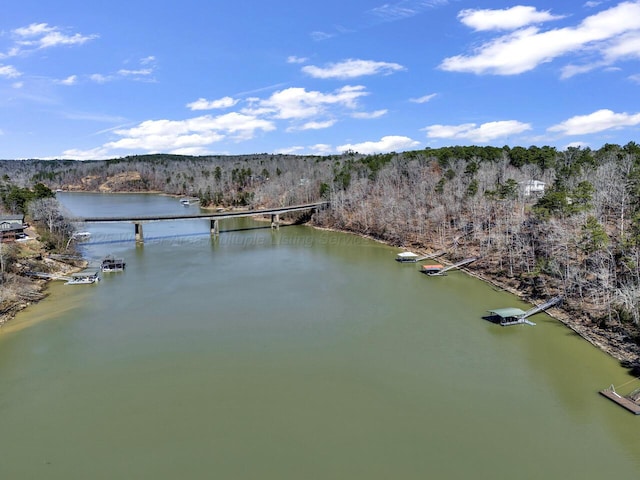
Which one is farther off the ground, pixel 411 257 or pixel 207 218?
pixel 207 218

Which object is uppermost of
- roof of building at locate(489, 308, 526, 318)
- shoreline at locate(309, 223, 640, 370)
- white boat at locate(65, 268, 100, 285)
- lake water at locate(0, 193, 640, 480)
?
white boat at locate(65, 268, 100, 285)

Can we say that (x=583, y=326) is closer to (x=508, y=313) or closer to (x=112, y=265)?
(x=508, y=313)

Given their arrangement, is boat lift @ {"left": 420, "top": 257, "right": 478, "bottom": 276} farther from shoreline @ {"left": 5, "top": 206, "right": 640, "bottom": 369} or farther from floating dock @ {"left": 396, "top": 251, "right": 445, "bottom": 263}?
floating dock @ {"left": 396, "top": 251, "right": 445, "bottom": 263}

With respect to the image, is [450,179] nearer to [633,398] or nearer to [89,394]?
[633,398]

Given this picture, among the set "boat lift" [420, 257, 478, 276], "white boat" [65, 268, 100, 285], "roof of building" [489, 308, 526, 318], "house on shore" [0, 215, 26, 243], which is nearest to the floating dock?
"boat lift" [420, 257, 478, 276]

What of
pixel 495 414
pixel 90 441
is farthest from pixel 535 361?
pixel 90 441

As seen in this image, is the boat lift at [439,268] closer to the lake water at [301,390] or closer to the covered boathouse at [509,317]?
the lake water at [301,390]

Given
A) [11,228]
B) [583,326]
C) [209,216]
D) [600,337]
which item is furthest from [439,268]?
[11,228]
